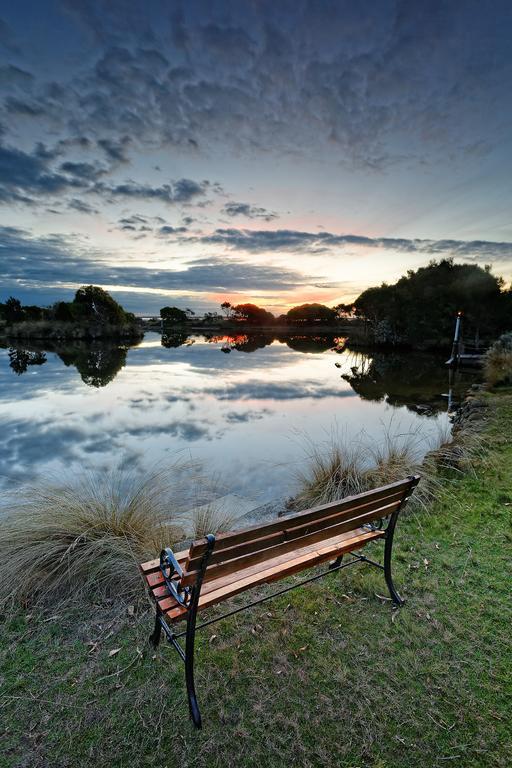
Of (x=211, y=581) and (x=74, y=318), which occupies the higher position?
(x=74, y=318)

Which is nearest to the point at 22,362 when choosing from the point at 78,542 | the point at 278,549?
the point at 78,542

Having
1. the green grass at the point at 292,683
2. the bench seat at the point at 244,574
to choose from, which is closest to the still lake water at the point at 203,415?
the green grass at the point at 292,683

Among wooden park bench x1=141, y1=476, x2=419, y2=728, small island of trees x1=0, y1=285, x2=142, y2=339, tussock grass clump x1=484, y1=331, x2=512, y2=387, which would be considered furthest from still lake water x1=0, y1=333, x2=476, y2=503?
small island of trees x1=0, y1=285, x2=142, y2=339

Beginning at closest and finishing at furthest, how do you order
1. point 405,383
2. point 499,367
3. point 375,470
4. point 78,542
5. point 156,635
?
point 156,635 → point 78,542 → point 375,470 → point 499,367 → point 405,383

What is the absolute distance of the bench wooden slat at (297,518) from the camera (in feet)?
6.38

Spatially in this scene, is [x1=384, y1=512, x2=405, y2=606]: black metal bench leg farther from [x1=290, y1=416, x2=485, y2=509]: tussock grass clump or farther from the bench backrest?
[x1=290, y1=416, x2=485, y2=509]: tussock grass clump

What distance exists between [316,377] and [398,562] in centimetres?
1748

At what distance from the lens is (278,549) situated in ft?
7.66

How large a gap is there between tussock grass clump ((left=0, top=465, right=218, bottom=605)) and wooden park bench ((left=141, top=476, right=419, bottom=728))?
92 centimetres

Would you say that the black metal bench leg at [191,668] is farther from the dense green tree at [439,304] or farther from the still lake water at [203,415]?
the dense green tree at [439,304]

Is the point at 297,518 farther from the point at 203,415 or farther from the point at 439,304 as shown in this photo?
the point at 439,304

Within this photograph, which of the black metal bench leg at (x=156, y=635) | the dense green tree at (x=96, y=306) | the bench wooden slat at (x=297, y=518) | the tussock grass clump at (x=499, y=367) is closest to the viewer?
the bench wooden slat at (x=297, y=518)

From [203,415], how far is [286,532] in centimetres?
991

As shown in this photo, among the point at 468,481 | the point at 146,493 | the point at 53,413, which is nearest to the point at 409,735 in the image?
the point at 146,493
